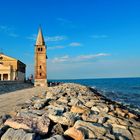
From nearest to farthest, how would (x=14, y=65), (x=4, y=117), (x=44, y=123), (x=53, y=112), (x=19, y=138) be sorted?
(x=19, y=138) → (x=44, y=123) → (x=4, y=117) → (x=53, y=112) → (x=14, y=65)

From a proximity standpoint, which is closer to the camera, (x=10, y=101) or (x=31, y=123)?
(x=31, y=123)

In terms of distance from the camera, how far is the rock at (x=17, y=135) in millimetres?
7192

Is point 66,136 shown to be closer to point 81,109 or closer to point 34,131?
point 34,131

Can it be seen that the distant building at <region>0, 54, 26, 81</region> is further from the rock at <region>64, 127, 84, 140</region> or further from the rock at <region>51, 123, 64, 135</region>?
the rock at <region>64, 127, 84, 140</region>

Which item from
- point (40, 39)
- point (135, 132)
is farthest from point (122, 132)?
point (40, 39)

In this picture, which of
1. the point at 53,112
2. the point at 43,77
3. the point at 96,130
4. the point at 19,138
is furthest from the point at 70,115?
the point at 43,77

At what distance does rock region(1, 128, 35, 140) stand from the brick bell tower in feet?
136

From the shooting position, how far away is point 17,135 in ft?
24.1

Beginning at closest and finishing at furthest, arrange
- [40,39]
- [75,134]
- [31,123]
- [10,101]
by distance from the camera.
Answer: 1. [75,134]
2. [31,123]
3. [10,101]
4. [40,39]

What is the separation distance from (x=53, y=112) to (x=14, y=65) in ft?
158

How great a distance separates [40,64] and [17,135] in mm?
42632

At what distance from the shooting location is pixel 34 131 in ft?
26.2

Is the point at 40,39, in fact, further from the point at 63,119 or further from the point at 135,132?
the point at 63,119

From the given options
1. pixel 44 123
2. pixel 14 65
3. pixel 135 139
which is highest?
pixel 14 65
